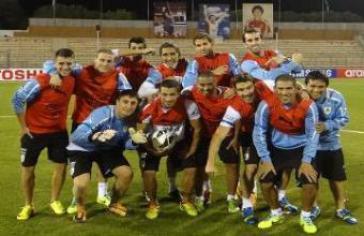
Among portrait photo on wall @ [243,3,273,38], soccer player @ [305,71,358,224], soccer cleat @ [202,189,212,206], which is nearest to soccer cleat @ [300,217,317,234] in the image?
soccer player @ [305,71,358,224]

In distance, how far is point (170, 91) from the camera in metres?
6.42

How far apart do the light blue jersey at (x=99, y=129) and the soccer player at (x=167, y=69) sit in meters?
0.95

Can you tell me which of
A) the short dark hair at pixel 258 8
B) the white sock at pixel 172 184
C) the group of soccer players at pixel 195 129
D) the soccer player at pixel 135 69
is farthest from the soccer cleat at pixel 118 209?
the short dark hair at pixel 258 8

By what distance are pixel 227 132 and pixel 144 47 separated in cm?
179

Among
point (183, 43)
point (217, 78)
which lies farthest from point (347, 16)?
point (217, 78)

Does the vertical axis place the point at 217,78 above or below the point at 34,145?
above

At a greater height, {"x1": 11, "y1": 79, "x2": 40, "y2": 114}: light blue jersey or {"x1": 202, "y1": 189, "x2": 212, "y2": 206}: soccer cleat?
{"x1": 11, "y1": 79, "x2": 40, "y2": 114}: light blue jersey

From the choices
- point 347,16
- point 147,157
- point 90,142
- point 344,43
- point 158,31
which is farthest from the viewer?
point 347,16

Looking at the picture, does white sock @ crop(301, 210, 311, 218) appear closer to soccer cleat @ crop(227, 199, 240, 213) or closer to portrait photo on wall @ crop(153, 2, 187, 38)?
soccer cleat @ crop(227, 199, 240, 213)

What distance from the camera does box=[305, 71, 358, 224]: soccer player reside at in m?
6.14

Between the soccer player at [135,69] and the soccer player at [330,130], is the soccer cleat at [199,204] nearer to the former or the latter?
the soccer player at [330,130]

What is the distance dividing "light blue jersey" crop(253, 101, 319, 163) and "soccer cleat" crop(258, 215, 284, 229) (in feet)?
2.36

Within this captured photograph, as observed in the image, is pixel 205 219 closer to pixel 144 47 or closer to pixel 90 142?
pixel 90 142

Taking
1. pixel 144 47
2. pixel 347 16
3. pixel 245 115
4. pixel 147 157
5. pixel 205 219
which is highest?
pixel 347 16
